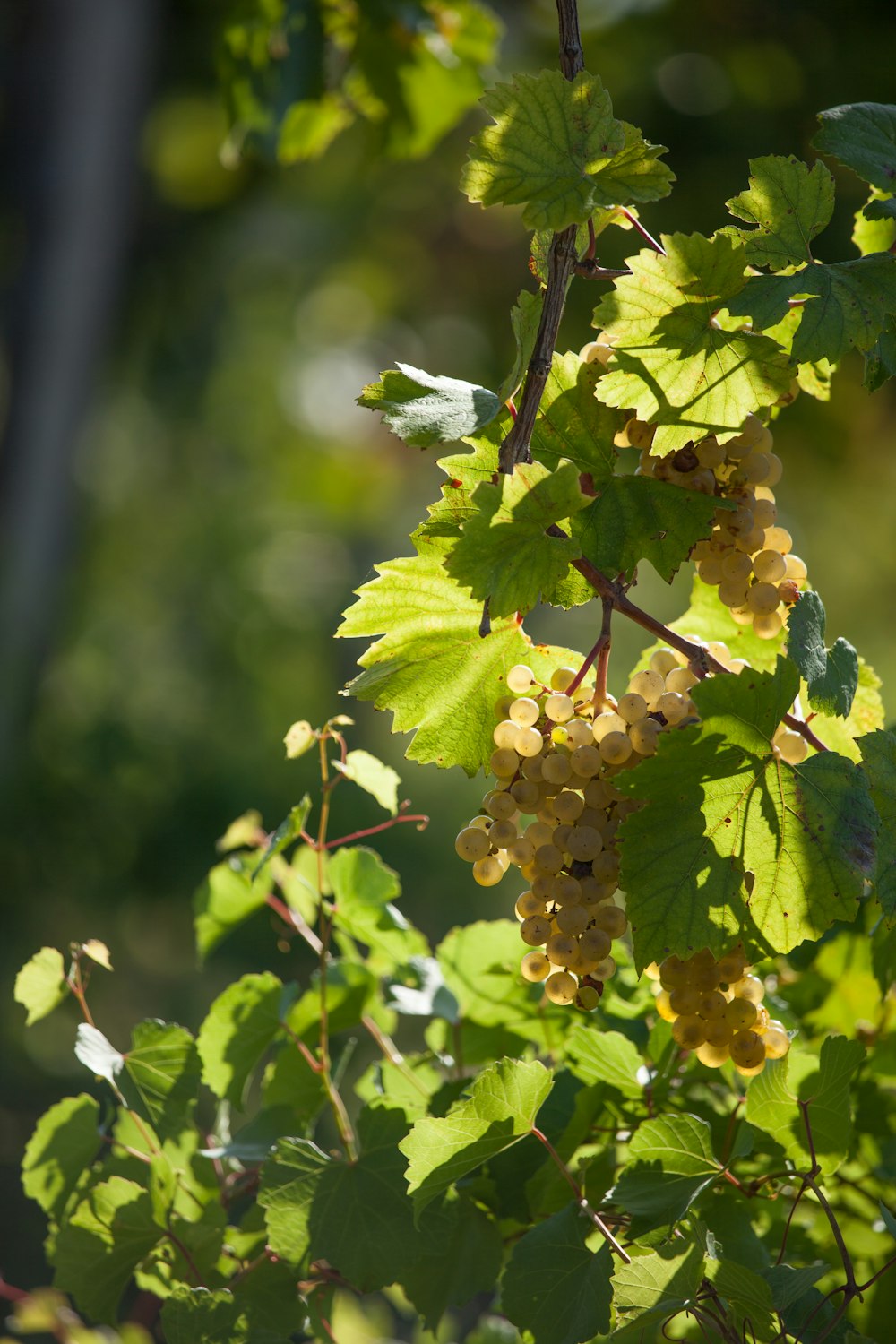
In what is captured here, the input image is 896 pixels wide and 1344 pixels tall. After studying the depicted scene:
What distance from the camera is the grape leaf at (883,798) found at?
396 mm

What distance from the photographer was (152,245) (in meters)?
4.46

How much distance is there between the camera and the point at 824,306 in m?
0.40

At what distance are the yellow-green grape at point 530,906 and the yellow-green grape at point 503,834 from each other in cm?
2

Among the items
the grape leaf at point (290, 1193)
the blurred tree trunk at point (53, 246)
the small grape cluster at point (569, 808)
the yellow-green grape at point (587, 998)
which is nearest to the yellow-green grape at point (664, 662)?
the small grape cluster at point (569, 808)

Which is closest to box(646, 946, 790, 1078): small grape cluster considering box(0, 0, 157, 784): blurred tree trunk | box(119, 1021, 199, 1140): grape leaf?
box(119, 1021, 199, 1140): grape leaf

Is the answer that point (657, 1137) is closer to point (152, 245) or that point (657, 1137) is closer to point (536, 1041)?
point (536, 1041)

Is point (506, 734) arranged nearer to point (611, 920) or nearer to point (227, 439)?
point (611, 920)

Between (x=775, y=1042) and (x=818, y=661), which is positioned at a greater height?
(x=818, y=661)

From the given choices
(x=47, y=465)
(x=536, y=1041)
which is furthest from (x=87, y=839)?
(x=536, y=1041)

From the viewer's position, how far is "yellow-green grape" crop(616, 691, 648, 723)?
410mm

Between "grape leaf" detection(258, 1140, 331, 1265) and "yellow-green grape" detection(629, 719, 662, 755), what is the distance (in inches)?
8.2

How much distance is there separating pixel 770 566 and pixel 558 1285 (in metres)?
0.26

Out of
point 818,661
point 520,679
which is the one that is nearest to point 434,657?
point 520,679

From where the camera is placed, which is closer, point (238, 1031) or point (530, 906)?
point (530, 906)
